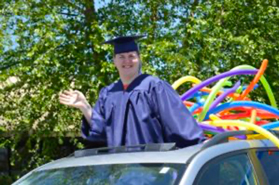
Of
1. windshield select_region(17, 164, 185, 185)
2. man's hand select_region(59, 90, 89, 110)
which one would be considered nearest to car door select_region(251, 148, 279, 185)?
windshield select_region(17, 164, 185, 185)

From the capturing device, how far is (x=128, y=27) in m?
10.4

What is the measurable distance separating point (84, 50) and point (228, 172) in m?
7.35

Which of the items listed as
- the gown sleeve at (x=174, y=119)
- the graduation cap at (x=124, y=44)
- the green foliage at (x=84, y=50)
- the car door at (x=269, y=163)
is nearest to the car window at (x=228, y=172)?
the car door at (x=269, y=163)

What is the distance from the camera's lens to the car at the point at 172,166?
2984 mm

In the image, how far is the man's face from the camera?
407cm

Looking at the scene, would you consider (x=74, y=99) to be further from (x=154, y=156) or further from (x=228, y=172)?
(x=228, y=172)

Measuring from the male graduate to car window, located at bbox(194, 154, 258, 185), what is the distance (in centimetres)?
43

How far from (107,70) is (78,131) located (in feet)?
5.56

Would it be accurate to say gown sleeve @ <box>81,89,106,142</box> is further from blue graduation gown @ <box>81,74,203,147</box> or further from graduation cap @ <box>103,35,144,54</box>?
graduation cap @ <box>103,35,144,54</box>

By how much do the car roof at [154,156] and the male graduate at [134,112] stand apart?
0.38 meters

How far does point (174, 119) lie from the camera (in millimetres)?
3723

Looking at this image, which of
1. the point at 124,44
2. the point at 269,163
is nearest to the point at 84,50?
the point at 124,44

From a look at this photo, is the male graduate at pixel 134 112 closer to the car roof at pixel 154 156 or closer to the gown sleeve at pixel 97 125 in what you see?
the gown sleeve at pixel 97 125

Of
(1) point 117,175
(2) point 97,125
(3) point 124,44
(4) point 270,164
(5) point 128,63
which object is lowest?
(4) point 270,164
